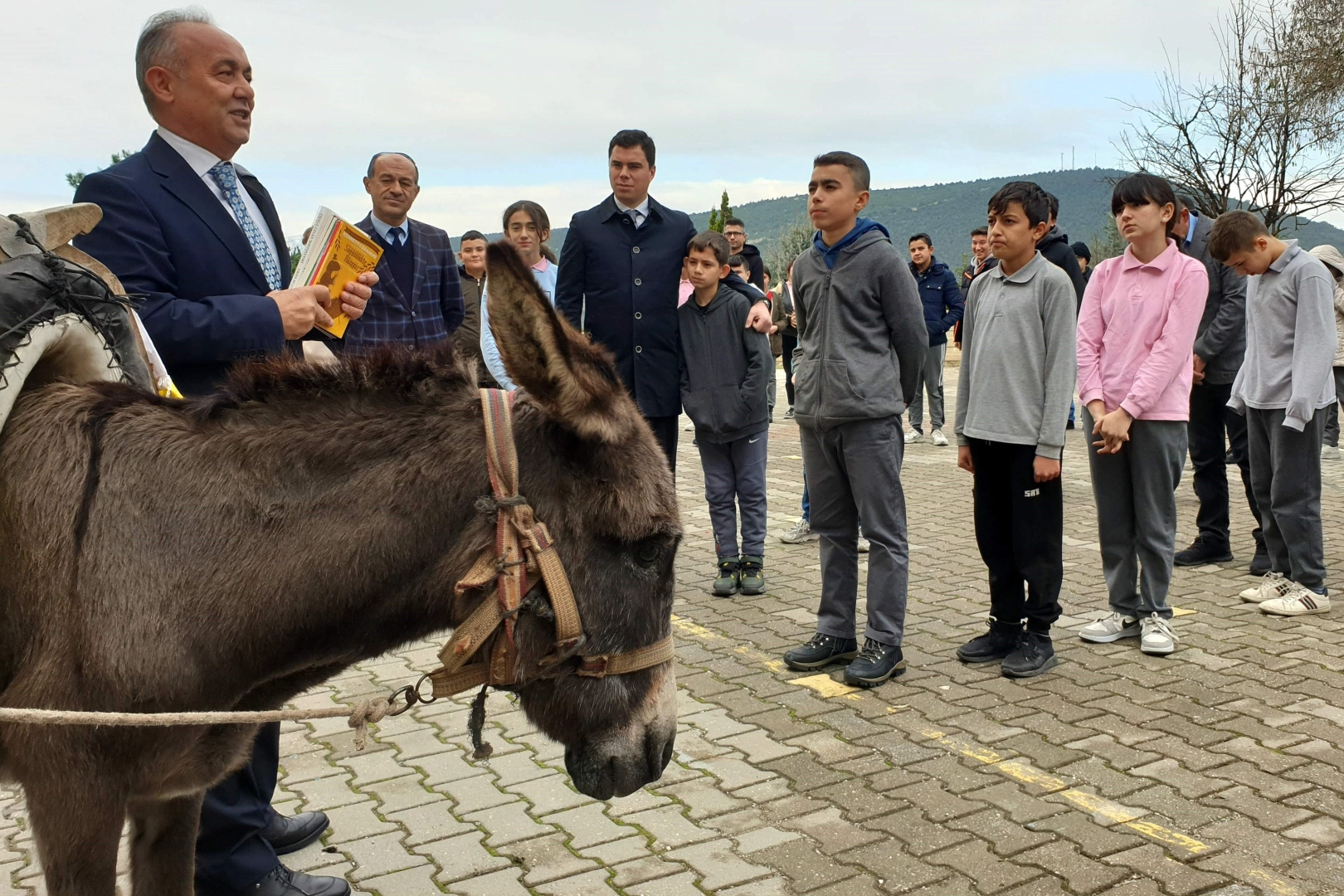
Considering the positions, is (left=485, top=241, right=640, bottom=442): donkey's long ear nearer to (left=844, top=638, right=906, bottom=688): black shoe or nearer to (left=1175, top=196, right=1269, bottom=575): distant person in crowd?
(left=844, top=638, right=906, bottom=688): black shoe

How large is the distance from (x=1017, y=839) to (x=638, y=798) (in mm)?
1426

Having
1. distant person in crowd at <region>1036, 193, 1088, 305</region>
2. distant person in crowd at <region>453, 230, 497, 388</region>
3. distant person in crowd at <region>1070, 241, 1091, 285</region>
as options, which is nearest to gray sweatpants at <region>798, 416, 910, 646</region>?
distant person in crowd at <region>1036, 193, 1088, 305</region>

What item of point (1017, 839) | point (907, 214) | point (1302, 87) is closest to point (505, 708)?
point (1017, 839)

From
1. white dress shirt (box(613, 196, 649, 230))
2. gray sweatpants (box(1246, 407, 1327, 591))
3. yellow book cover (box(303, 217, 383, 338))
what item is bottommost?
gray sweatpants (box(1246, 407, 1327, 591))

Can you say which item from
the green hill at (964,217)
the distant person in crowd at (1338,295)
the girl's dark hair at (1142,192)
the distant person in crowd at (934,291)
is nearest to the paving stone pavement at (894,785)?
the girl's dark hair at (1142,192)

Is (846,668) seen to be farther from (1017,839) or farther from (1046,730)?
(1017,839)

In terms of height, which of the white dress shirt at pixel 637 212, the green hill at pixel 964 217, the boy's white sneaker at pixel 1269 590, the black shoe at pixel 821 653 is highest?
the green hill at pixel 964 217

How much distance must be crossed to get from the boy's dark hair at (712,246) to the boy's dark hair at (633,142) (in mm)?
589

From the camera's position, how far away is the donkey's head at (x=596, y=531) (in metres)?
2.05

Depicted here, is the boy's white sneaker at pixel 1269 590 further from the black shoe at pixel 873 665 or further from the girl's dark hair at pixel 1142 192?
the black shoe at pixel 873 665

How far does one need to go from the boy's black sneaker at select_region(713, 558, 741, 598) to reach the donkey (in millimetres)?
4677

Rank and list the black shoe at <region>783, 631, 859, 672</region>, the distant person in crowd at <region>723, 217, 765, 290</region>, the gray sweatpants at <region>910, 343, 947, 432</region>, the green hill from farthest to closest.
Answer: the green hill
the gray sweatpants at <region>910, 343, 947, 432</region>
the distant person in crowd at <region>723, 217, 765, 290</region>
the black shoe at <region>783, 631, 859, 672</region>

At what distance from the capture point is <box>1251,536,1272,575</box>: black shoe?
23.7 ft

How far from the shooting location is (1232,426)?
26.2 feet
